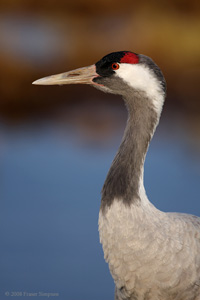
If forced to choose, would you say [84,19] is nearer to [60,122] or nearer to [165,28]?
[165,28]

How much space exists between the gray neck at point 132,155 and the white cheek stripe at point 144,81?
0.03 m

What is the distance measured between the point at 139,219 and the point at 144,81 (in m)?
0.55

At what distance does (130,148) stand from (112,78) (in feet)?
0.99

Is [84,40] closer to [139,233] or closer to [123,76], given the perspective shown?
[123,76]

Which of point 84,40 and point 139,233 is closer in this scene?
point 139,233

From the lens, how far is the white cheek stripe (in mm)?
2541

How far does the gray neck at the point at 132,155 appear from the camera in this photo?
2.56 meters

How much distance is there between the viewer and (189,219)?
2.78 meters

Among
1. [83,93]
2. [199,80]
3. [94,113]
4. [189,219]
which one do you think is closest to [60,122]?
[94,113]

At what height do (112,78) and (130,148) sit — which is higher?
(112,78)

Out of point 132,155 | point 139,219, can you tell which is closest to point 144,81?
point 132,155

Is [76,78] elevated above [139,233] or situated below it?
above

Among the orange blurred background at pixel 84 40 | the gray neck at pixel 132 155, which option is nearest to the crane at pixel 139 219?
the gray neck at pixel 132 155

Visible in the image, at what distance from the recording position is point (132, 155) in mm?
2588
